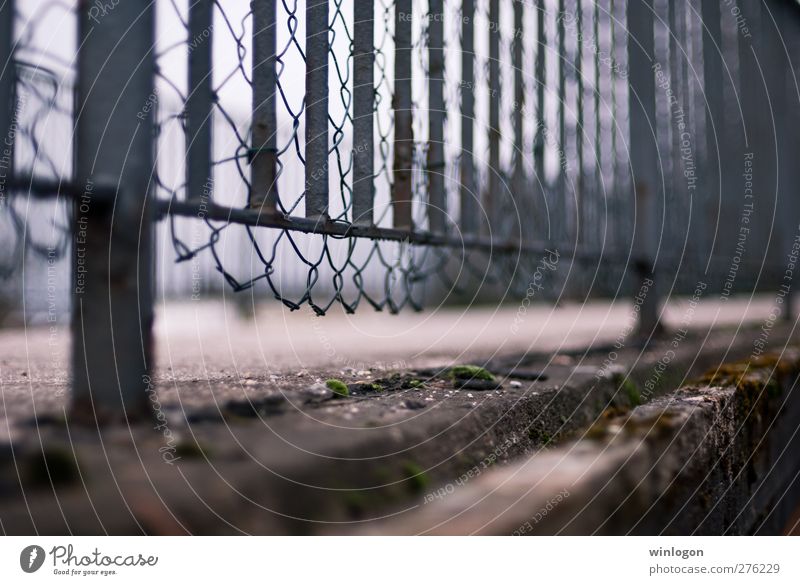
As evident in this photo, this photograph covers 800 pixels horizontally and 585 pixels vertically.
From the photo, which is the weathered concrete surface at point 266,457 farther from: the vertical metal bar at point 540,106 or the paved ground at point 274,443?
the vertical metal bar at point 540,106

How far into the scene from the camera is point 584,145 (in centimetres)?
240

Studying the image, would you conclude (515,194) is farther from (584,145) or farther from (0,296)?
(0,296)

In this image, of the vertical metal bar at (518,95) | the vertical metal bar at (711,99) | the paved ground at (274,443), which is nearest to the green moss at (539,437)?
the paved ground at (274,443)

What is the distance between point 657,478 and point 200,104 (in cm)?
93

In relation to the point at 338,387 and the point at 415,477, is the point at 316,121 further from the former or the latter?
the point at 415,477

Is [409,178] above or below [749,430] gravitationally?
above

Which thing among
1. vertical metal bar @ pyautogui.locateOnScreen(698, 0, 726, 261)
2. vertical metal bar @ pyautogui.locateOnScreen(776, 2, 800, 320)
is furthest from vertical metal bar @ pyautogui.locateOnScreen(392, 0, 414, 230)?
vertical metal bar @ pyautogui.locateOnScreen(776, 2, 800, 320)

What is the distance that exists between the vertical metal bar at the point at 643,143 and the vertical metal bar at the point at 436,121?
1.18m

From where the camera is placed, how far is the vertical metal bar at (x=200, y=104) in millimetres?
1096

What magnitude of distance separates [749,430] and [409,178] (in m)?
0.96

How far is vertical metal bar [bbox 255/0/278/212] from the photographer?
1171mm

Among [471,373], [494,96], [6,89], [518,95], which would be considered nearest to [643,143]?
[518,95]
